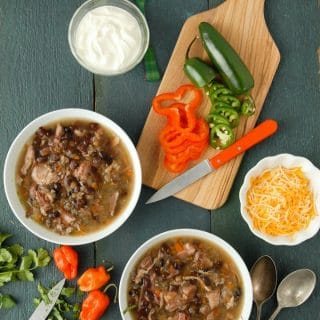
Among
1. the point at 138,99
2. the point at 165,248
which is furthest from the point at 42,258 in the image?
the point at 138,99

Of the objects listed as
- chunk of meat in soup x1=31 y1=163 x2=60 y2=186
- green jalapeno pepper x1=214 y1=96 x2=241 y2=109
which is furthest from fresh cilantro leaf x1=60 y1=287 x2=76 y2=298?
green jalapeno pepper x1=214 y1=96 x2=241 y2=109

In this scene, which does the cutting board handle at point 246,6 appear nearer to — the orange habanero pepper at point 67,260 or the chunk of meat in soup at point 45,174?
the chunk of meat in soup at point 45,174

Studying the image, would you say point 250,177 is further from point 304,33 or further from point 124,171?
point 304,33

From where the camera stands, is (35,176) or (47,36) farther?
(47,36)

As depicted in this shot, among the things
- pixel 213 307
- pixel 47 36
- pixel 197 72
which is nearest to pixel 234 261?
pixel 213 307

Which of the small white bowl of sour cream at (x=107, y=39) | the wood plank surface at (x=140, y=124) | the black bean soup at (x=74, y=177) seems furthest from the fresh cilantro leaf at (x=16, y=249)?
the small white bowl of sour cream at (x=107, y=39)

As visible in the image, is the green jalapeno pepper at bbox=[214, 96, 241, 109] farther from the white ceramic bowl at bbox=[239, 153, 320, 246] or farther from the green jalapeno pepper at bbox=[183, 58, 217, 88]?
the white ceramic bowl at bbox=[239, 153, 320, 246]

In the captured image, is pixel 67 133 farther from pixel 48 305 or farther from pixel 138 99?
pixel 48 305
